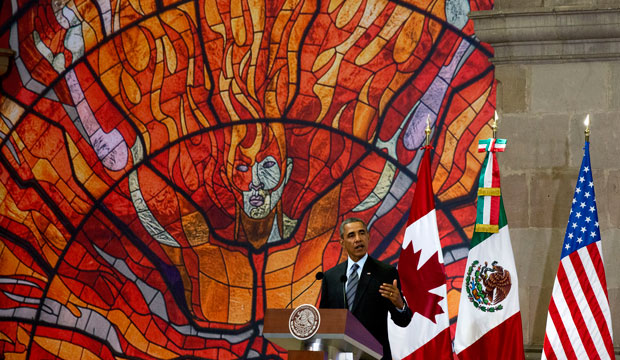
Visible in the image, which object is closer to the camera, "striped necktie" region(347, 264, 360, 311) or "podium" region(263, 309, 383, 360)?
"podium" region(263, 309, 383, 360)

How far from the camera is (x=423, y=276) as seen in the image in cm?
689

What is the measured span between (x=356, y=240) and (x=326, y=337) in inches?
45.7

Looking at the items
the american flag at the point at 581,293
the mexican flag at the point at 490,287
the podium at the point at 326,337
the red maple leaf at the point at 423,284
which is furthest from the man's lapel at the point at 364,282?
the american flag at the point at 581,293

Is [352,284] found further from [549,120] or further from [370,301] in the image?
[549,120]

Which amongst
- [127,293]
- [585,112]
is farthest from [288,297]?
[585,112]

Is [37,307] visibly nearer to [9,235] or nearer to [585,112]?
[9,235]

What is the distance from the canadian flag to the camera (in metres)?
6.80

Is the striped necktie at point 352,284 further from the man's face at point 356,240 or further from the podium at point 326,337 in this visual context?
the podium at point 326,337

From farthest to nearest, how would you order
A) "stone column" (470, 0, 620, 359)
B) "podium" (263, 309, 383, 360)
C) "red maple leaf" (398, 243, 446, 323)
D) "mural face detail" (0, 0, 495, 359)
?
"mural face detail" (0, 0, 495, 359) → "stone column" (470, 0, 620, 359) → "red maple leaf" (398, 243, 446, 323) → "podium" (263, 309, 383, 360)

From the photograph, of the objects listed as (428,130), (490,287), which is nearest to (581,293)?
(490,287)

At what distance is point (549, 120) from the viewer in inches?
288

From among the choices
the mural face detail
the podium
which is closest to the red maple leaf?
the mural face detail

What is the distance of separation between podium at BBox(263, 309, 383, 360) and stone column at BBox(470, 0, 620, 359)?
238cm

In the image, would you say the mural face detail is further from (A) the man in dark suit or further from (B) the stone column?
(A) the man in dark suit
